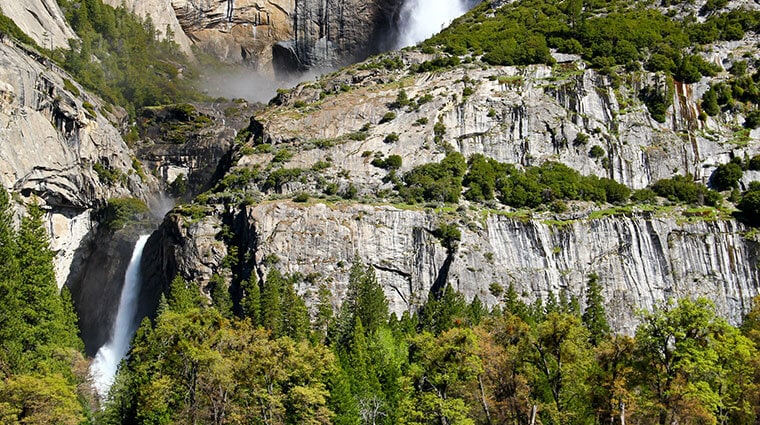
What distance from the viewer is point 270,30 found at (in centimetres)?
18538

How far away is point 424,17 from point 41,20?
256 feet

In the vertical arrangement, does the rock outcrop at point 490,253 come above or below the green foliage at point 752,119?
below

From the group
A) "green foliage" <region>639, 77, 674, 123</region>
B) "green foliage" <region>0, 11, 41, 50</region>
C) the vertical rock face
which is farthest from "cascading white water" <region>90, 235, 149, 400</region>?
the vertical rock face

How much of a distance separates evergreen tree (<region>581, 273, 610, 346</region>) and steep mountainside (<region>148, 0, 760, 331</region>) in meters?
3.40

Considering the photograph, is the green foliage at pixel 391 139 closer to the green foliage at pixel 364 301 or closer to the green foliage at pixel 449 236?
the green foliage at pixel 449 236

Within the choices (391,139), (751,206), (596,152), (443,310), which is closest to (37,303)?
(443,310)

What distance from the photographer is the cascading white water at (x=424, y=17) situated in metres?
164

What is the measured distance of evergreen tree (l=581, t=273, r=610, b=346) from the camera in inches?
2687

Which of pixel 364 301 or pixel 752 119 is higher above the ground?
pixel 752 119

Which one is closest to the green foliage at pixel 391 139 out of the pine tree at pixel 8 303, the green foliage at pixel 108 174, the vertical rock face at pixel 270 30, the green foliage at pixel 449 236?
the green foliage at pixel 449 236

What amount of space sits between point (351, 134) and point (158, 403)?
176 ft

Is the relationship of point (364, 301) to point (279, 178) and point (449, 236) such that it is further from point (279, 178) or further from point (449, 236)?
point (279, 178)

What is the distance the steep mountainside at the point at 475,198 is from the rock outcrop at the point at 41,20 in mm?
55640

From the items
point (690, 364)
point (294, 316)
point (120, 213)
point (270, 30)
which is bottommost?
point (690, 364)
